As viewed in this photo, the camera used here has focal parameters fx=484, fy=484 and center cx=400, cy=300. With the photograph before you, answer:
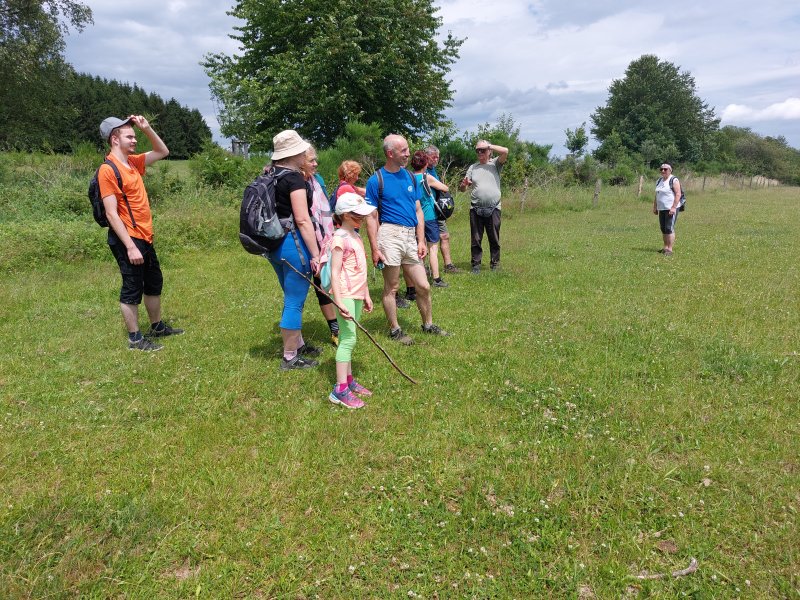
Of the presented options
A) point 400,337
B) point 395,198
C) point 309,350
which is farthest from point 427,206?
point 309,350

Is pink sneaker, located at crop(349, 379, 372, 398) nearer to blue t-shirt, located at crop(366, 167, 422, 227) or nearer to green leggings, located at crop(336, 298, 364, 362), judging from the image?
green leggings, located at crop(336, 298, 364, 362)

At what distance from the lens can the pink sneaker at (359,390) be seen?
4465 mm

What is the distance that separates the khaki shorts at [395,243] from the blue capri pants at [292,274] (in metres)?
1.00

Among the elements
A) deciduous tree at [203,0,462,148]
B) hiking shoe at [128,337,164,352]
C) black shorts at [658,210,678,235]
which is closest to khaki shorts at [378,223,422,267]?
hiking shoe at [128,337,164,352]

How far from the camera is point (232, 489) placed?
3215mm

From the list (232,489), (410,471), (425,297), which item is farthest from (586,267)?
(232,489)

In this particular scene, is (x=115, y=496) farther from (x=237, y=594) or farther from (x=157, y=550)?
(x=237, y=594)

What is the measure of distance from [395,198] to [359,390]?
2.22 meters

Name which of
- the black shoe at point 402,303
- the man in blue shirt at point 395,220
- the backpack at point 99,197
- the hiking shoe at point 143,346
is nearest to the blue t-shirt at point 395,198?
the man in blue shirt at point 395,220

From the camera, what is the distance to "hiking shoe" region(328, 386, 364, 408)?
167 inches

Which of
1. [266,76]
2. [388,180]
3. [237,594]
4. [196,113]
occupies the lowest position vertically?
[237,594]

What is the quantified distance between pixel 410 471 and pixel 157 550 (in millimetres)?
1615

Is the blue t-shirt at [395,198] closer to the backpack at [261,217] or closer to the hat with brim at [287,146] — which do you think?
the hat with brim at [287,146]

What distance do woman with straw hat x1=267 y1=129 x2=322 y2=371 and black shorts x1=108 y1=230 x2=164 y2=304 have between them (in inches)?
68.3
